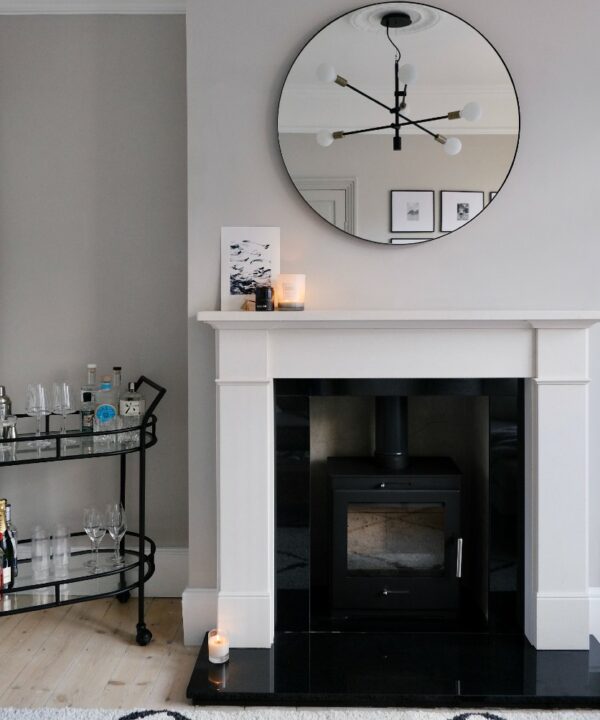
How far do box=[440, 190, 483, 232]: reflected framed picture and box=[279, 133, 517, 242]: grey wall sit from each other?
2 centimetres

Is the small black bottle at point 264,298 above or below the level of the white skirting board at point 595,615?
above

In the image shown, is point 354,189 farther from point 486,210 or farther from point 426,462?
point 426,462

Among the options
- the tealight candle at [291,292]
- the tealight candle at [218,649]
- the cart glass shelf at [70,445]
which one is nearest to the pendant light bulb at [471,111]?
the tealight candle at [291,292]

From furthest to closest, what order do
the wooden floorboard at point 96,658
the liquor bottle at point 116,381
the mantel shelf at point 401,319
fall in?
the liquor bottle at point 116,381 < the mantel shelf at point 401,319 < the wooden floorboard at point 96,658

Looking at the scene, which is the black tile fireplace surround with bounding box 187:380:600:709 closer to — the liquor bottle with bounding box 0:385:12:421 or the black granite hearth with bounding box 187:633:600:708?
the black granite hearth with bounding box 187:633:600:708

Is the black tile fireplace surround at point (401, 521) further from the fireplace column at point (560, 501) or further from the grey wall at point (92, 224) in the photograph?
the grey wall at point (92, 224)

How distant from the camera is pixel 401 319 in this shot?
7.39 ft

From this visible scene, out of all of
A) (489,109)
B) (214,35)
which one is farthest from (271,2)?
(489,109)

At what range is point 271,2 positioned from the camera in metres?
2.39

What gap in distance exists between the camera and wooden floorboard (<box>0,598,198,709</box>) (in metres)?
2.12

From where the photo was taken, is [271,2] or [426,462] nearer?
[271,2]

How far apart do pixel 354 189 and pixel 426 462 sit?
1.04 metres

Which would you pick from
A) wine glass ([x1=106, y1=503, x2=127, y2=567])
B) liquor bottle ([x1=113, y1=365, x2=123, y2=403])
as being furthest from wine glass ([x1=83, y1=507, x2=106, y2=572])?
liquor bottle ([x1=113, y1=365, x2=123, y2=403])

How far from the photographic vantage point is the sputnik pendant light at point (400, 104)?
237 centimetres
